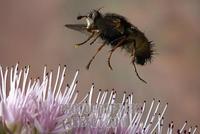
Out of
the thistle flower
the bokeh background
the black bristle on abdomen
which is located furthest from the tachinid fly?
the bokeh background

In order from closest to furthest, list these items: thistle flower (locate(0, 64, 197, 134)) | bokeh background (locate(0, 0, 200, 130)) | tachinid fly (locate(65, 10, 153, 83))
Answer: thistle flower (locate(0, 64, 197, 134))
tachinid fly (locate(65, 10, 153, 83))
bokeh background (locate(0, 0, 200, 130))

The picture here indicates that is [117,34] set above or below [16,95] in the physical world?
above

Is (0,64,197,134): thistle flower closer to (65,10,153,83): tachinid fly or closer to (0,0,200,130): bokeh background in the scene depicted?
(65,10,153,83): tachinid fly

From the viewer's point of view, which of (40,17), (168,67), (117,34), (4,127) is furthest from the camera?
(40,17)

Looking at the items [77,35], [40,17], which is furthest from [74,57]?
[40,17]

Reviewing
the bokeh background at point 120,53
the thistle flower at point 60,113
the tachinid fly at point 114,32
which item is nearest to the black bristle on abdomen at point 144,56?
the tachinid fly at point 114,32

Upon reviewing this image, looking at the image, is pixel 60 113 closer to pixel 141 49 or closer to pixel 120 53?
pixel 141 49

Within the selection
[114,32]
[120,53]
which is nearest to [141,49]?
[114,32]

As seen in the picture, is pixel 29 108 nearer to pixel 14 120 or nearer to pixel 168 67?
pixel 14 120
